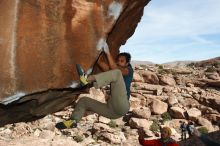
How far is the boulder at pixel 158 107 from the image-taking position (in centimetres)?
4509

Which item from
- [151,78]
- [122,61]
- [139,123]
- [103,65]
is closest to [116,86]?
[122,61]

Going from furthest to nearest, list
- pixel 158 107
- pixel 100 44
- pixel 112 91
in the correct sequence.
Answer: pixel 158 107 < pixel 100 44 < pixel 112 91

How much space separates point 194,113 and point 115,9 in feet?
125

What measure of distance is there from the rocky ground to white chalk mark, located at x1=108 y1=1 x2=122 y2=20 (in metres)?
26.4

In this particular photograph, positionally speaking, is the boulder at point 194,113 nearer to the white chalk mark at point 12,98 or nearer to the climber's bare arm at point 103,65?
the climber's bare arm at point 103,65

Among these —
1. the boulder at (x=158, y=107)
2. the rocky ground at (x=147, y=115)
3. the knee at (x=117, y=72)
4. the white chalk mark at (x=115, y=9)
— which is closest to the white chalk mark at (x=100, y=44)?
the white chalk mark at (x=115, y=9)

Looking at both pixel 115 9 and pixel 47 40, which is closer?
pixel 47 40

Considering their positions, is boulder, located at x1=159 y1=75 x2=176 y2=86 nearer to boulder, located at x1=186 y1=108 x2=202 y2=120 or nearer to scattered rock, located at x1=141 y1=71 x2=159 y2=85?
scattered rock, located at x1=141 y1=71 x2=159 y2=85

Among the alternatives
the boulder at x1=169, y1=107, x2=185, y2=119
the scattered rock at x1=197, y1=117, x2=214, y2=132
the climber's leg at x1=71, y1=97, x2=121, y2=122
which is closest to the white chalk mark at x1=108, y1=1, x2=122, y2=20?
the climber's leg at x1=71, y1=97, x2=121, y2=122

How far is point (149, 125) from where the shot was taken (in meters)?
41.1

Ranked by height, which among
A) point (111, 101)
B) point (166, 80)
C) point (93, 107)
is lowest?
point (166, 80)

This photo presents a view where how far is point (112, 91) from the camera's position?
23.9 feet

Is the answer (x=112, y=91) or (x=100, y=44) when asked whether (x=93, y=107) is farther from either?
(x=100, y=44)

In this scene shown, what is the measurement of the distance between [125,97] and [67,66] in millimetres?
1258
